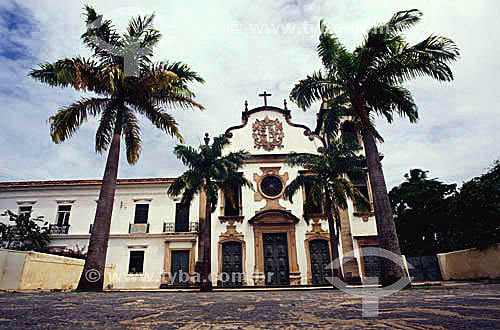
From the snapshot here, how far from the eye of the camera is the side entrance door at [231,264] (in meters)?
17.7

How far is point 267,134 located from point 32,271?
15362 millimetres

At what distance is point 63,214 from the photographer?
21.0 m

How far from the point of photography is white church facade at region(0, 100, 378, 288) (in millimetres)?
17953

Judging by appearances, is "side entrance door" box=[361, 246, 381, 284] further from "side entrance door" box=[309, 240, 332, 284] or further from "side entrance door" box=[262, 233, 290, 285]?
"side entrance door" box=[262, 233, 290, 285]

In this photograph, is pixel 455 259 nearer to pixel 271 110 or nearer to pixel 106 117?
pixel 271 110

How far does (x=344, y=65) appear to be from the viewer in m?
9.83

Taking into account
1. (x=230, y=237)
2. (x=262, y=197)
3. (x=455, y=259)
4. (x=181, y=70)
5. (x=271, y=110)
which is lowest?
(x=455, y=259)

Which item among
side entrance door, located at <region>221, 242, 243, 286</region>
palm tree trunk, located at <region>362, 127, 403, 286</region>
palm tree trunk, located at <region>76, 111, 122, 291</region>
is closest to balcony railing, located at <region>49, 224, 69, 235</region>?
side entrance door, located at <region>221, 242, 243, 286</region>

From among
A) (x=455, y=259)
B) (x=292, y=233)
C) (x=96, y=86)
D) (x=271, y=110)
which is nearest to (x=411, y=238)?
(x=455, y=259)

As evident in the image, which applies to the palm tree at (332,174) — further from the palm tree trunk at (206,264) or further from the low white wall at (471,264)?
the low white wall at (471,264)

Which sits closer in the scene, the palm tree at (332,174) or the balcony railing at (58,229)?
the palm tree at (332,174)

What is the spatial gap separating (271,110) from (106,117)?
43.6 ft

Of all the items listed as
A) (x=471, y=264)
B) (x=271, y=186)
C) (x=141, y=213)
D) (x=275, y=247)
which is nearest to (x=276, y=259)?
(x=275, y=247)

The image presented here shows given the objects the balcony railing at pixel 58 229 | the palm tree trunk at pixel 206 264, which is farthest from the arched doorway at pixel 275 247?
the balcony railing at pixel 58 229
